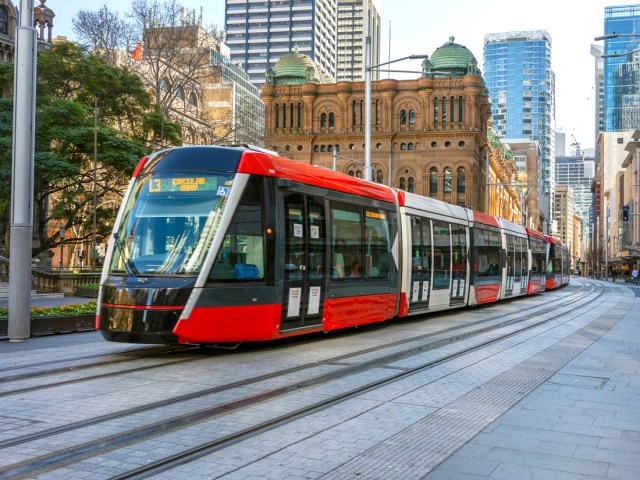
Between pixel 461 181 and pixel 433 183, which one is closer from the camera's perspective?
pixel 461 181

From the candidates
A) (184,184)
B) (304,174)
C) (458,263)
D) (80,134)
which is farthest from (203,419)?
(80,134)

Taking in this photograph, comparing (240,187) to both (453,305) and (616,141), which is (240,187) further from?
(616,141)

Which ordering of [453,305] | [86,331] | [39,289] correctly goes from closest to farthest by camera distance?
1. [86,331]
2. [453,305]
3. [39,289]

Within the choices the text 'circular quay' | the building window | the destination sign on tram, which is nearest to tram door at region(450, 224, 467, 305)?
the text 'circular quay'

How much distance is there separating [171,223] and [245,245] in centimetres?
113

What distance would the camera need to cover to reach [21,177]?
13.1 m

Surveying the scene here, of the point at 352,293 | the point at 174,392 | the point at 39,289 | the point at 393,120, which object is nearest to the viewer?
the point at 174,392

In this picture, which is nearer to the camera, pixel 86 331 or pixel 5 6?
pixel 86 331

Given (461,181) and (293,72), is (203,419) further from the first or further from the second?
(293,72)

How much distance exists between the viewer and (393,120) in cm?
8431

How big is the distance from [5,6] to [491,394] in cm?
4927

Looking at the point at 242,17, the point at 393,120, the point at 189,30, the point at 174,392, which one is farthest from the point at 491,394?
the point at 242,17

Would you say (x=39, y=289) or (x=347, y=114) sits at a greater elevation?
(x=347, y=114)

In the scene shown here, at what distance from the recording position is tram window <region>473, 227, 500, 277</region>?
23.4 meters
